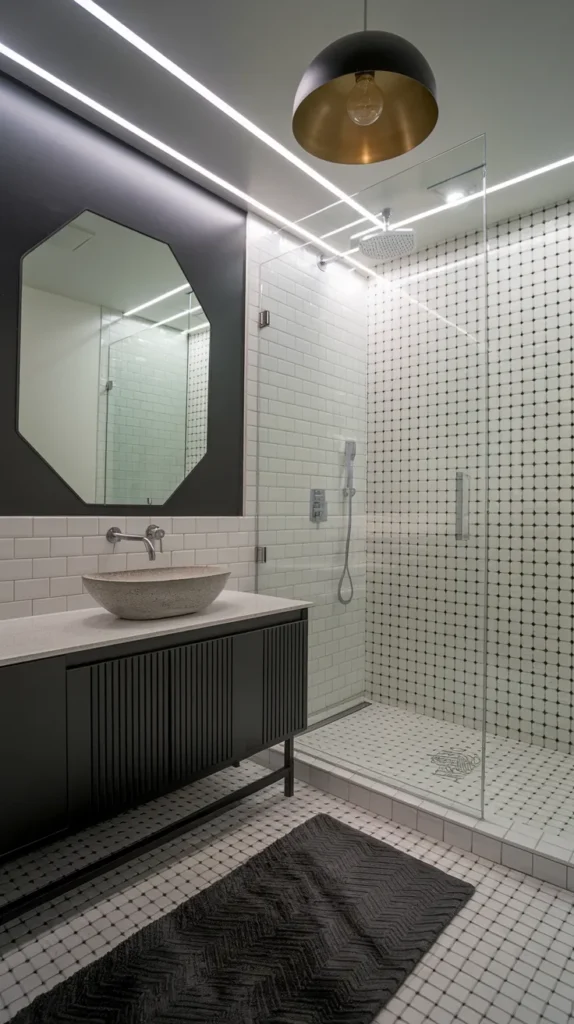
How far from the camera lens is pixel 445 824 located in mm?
2137

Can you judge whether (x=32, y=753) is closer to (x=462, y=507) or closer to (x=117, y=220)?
(x=462, y=507)

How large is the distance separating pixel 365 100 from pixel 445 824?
2.36 metres

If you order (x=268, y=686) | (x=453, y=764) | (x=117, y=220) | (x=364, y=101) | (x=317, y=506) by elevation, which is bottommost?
(x=453, y=764)

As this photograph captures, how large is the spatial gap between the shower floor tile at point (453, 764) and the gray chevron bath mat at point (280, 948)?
0.41 metres

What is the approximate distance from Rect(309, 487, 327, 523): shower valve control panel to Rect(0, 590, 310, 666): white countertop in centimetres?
74

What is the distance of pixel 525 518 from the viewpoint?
10.2ft

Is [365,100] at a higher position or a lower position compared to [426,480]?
higher

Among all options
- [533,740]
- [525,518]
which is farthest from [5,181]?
[533,740]

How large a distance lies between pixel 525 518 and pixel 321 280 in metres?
1.72

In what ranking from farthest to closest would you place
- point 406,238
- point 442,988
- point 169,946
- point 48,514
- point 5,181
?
point 406,238 < point 48,514 < point 5,181 < point 169,946 < point 442,988

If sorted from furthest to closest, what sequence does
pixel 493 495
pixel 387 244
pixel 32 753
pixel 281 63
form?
1. pixel 493 495
2. pixel 387 244
3. pixel 281 63
4. pixel 32 753

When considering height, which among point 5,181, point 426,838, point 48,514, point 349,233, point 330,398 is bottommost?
point 426,838

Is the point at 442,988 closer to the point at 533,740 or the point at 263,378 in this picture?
the point at 533,740

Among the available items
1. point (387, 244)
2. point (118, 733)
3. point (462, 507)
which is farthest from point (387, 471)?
point (118, 733)
